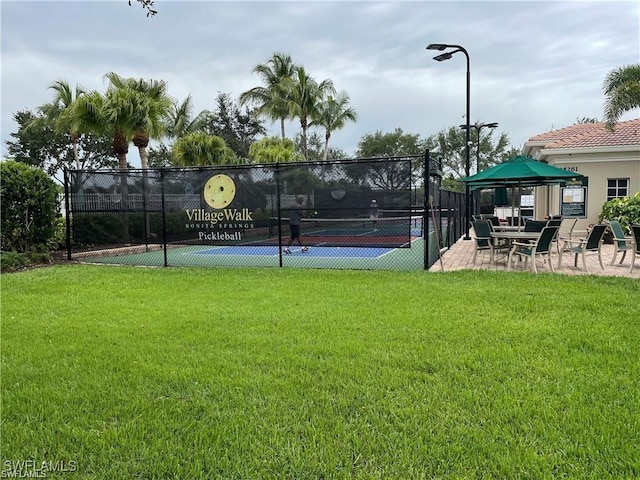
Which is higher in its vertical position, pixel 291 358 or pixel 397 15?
pixel 397 15

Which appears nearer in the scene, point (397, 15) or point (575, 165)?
point (397, 15)

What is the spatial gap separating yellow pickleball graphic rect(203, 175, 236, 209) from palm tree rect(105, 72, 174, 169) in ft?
23.3

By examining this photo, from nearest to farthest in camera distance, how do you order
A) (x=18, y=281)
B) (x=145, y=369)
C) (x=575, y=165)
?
(x=145, y=369)
(x=18, y=281)
(x=575, y=165)

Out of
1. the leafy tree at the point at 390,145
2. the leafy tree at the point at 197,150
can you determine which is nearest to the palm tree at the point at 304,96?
the leafy tree at the point at 197,150

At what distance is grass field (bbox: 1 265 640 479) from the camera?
8.30 ft

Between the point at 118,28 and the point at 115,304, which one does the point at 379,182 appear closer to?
the point at 115,304

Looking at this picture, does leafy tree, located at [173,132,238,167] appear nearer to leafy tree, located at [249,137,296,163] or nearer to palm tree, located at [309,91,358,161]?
leafy tree, located at [249,137,296,163]

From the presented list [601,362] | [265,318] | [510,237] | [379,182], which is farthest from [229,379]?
[510,237]

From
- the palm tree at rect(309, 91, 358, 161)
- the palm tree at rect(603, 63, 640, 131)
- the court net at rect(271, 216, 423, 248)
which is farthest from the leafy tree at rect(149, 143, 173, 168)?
the palm tree at rect(603, 63, 640, 131)

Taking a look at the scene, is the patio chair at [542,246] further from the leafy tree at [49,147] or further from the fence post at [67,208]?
the leafy tree at [49,147]

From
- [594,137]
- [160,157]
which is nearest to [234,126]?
[160,157]

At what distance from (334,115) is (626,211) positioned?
21233 millimetres

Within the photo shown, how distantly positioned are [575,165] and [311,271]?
12452mm

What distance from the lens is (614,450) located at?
254 cm
